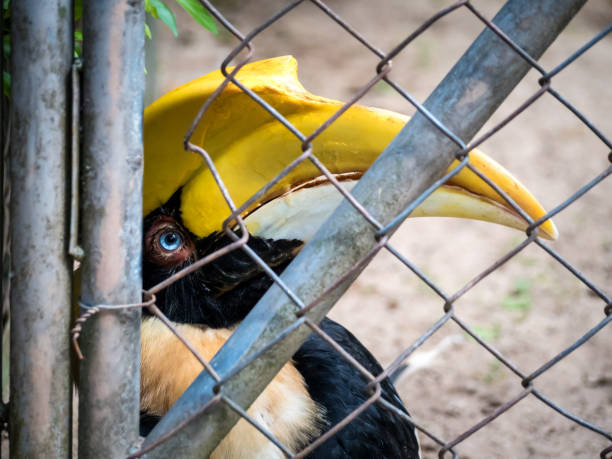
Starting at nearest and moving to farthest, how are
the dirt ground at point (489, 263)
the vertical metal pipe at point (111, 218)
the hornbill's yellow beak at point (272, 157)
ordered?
the vertical metal pipe at point (111, 218) < the hornbill's yellow beak at point (272, 157) < the dirt ground at point (489, 263)

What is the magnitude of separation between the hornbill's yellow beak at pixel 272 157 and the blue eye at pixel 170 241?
9 cm

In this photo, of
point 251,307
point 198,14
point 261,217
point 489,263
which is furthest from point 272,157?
point 489,263

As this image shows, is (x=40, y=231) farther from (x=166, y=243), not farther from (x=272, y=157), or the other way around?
(x=166, y=243)

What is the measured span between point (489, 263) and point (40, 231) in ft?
10.6

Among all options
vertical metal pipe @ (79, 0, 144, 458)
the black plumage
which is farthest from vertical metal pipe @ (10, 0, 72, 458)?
the black plumage

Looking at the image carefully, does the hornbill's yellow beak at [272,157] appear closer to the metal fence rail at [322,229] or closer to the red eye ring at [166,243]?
the red eye ring at [166,243]

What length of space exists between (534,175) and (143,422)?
3605mm

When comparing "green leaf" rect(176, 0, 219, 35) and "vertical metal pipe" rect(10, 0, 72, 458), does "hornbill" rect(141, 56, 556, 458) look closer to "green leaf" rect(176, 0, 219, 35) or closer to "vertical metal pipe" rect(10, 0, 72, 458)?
"green leaf" rect(176, 0, 219, 35)

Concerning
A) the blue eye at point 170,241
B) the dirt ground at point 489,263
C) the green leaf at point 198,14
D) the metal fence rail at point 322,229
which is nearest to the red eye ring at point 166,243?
the blue eye at point 170,241

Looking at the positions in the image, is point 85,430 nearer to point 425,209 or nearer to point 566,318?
point 425,209

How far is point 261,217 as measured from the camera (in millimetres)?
1609

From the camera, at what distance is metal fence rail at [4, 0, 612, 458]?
1.00m

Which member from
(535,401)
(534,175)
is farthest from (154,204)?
(534,175)

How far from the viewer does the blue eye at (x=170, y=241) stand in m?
1.76
